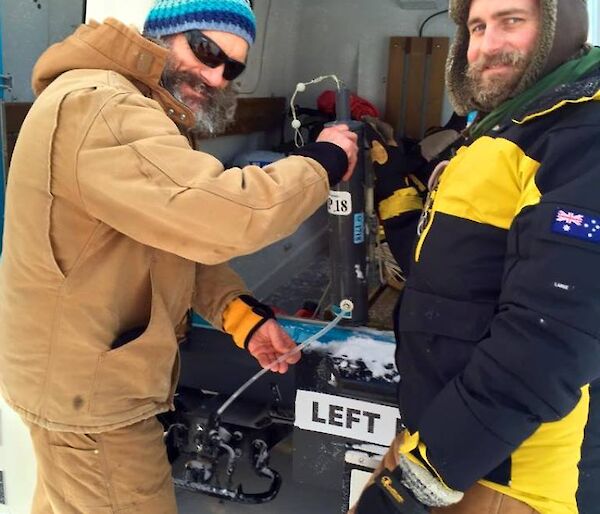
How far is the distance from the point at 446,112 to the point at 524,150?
11.4 feet

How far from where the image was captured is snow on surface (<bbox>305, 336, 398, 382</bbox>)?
202cm

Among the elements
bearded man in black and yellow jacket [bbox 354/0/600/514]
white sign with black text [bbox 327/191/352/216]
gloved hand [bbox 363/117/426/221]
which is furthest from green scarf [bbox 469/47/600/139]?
white sign with black text [bbox 327/191/352/216]

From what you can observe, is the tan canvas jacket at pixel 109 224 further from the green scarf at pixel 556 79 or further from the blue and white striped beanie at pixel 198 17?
the green scarf at pixel 556 79

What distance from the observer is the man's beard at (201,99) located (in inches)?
77.4

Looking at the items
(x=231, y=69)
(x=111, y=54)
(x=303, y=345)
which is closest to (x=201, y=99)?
(x=231, y=69)

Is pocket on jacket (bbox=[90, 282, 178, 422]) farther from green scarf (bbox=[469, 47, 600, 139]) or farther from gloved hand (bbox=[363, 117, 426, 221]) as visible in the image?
green scarf (bbox=[469, 47, 600, 139])

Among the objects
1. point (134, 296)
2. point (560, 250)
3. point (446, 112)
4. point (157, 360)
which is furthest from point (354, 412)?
point (446, 112)

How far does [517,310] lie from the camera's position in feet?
3.94

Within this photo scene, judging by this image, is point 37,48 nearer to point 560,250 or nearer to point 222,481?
point 222,481

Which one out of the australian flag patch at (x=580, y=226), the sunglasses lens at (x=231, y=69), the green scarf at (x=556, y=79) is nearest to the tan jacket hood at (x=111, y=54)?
the sunglasses lens at (x=231, y=69)

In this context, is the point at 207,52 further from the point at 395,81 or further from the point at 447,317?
the point at 395,81

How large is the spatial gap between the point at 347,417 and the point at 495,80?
1.09 m

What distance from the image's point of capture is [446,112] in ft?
15.1

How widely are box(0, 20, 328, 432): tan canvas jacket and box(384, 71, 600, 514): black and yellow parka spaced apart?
17.4 inches
